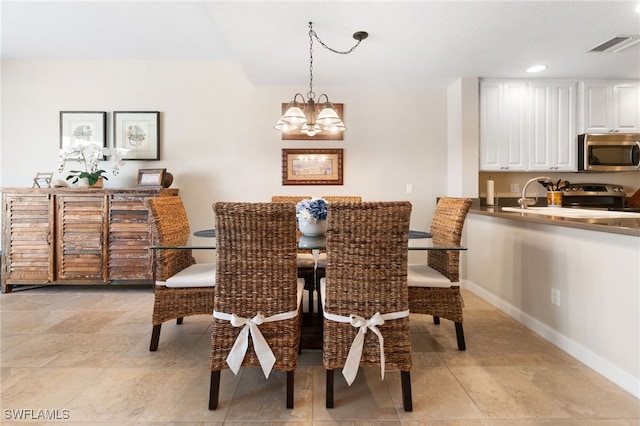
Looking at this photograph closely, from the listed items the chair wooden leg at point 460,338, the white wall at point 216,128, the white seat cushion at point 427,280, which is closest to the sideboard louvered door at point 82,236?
the white wall at point 216,128

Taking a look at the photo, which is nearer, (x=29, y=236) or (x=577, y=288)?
(x=577, y=288)

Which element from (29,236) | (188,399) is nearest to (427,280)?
(188,399)

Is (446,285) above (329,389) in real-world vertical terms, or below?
above

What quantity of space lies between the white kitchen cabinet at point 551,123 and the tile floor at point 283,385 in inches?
81.2

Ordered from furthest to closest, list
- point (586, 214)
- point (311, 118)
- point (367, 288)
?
point (586, 214) < point (311, 118) < point (367, 288)

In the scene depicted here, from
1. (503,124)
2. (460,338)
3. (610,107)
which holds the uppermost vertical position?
(610,107)

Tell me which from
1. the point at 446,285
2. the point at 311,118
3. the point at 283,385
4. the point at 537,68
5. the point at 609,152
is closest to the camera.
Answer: the point at 283,385

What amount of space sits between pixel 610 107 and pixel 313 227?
374 centimetres

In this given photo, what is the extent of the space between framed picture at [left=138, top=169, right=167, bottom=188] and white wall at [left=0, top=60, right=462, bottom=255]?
0.21 m

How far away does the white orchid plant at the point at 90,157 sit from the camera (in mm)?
3023

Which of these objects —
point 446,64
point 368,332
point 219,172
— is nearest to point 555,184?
point 446,64

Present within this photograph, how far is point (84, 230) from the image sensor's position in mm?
2916

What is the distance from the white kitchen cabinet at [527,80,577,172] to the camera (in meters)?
3.18

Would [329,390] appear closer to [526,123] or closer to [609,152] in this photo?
[526,123]
